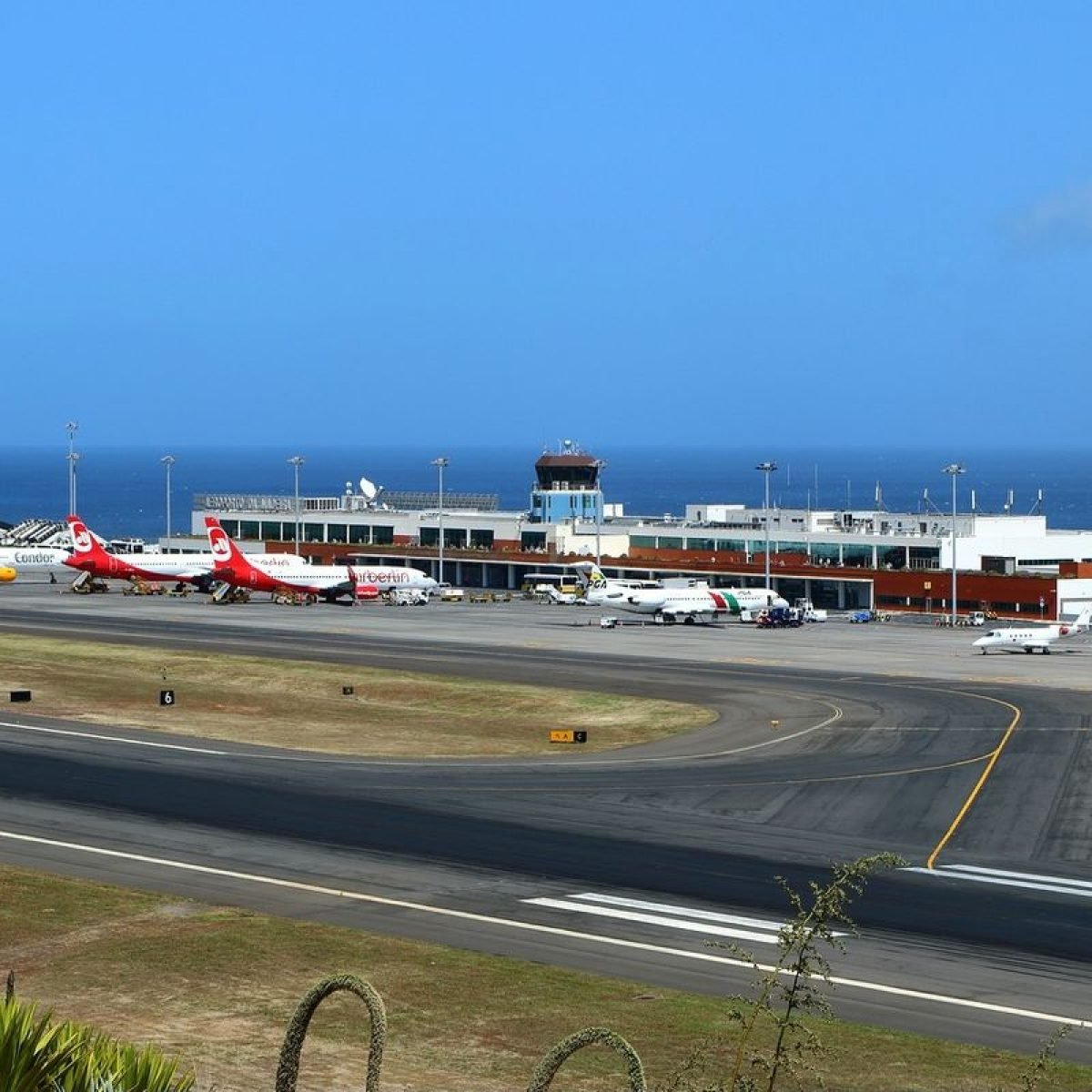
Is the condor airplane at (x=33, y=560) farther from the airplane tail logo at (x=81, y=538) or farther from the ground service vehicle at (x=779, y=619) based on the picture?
the ground service vehicle at (x=779, y=619)

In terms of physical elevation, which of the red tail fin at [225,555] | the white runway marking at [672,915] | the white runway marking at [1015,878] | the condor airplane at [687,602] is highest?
the red tail fin at [225,555]

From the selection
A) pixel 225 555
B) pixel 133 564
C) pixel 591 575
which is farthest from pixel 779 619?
pixel 133 564

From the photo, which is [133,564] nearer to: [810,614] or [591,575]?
[591,575]

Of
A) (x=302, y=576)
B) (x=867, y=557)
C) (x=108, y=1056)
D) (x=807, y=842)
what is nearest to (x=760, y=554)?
Answer: (x=867, y=557)

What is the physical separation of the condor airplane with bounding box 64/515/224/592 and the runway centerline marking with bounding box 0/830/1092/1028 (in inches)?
4483

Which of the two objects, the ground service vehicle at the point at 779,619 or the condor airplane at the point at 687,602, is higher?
the condor airplane at the point at 687,602

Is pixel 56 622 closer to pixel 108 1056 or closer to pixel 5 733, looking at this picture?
pixel 5 733

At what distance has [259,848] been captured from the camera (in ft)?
157

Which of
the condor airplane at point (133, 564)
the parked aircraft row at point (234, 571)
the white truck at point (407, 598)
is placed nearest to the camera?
the parked aircraft row at point (234, 571)

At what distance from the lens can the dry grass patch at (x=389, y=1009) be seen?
29203mm

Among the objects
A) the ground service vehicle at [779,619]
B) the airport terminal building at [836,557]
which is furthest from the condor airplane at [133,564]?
the ground service vehicle at [779,619]

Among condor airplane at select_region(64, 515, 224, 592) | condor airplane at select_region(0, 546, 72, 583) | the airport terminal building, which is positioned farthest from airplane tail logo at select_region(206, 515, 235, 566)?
condor airplane at select_region(0, 546, 72, 583)

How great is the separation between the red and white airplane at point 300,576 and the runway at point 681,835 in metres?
72.7

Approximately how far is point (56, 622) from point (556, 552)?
6970 centimetres
